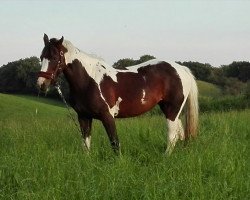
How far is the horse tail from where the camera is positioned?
717cm

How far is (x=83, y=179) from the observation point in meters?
4.65

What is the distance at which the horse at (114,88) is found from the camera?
5.98m

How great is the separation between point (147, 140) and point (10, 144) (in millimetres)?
2379

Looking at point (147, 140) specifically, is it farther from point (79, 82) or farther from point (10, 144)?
point (10, 144)

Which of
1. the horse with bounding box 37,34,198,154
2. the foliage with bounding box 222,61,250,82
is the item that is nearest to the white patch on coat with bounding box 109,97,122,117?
the horse with bounding box 37,34,198,154

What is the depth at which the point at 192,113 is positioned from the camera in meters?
7.32

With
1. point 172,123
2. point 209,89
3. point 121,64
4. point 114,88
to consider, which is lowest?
point 172,123

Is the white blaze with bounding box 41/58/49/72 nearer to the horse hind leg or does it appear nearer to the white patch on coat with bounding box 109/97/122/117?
the white patch on coat with bounding box 109/97/122/117

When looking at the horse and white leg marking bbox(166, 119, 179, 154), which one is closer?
the horse

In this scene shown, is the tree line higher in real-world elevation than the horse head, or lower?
higher

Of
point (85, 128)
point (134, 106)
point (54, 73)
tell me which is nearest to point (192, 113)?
point (134, 106)

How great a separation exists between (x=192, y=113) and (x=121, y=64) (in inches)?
1555

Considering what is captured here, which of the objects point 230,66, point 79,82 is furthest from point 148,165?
point 230,66

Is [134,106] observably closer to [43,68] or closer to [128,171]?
[43,68]
